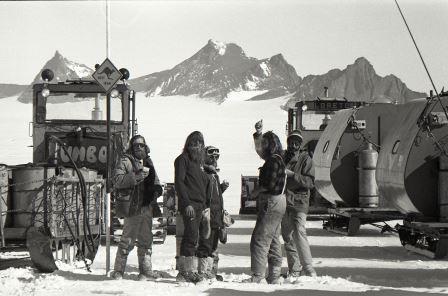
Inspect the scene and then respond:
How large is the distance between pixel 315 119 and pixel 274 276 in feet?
41.7

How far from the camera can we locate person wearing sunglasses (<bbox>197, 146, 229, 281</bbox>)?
37.7ft

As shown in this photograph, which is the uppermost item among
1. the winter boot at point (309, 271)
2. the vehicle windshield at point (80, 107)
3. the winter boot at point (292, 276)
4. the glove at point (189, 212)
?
the vehicle windshield at point (80, 107)

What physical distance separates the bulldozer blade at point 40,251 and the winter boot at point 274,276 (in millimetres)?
2660

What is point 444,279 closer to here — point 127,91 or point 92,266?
point 92,266

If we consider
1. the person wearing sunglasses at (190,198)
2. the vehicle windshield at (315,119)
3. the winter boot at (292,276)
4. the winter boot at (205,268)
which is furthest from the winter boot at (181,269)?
the vehicle windshield at (315,119)

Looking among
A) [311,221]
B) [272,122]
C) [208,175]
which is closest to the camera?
[208,175]

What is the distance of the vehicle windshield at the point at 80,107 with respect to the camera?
16984mm

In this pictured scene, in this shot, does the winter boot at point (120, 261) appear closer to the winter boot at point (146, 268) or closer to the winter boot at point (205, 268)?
the winter boot at point (146, 268)

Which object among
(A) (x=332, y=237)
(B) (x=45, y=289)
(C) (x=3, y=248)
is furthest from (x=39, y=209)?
(A) (x=332, y=237)

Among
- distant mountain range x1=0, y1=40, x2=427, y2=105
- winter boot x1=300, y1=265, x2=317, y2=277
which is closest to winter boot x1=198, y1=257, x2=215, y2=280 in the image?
winter boot x1=300, y1=265, x2=317, y2=277

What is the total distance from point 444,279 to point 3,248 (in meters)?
5.51

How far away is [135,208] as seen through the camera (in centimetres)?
1161

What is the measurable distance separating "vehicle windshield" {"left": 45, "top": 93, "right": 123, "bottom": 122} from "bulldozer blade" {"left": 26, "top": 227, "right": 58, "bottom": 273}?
5.13m

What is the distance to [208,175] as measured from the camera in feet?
38.1
